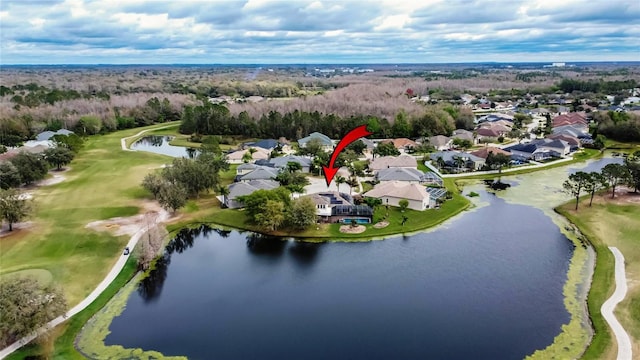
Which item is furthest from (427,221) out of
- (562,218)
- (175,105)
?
(175,105)

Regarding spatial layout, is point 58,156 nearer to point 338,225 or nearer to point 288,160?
point 288,160

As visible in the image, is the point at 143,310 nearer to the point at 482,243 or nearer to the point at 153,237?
the point at 153,237

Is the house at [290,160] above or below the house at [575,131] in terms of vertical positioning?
below

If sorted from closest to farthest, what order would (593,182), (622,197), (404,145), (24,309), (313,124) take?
1. (24,309)
2. (593,182)
3. (622,197)
4. (404,145)
5. (313,124)

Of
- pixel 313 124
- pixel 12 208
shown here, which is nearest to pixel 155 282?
pixel 12 208

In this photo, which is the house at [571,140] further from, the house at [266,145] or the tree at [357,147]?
the house at [266,145]

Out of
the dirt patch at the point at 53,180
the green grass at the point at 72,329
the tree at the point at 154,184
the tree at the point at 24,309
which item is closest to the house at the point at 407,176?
the tree at the point at 154,184
